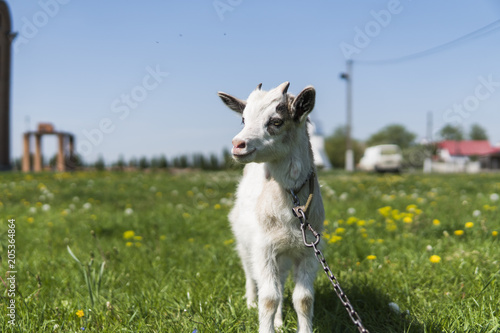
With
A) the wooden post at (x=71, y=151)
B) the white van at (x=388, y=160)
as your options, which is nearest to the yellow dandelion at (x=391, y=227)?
the wooden post at (x=71, y=151)

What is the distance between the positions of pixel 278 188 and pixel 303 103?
1.89ft

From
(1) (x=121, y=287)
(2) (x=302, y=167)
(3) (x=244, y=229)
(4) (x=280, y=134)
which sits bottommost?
(1) (x=121, y=287)

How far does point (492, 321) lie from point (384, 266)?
1.39 meters

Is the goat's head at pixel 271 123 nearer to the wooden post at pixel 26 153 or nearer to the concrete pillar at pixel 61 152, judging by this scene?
the concrete pillar at pixel 61 152

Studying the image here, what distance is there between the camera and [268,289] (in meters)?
2.55

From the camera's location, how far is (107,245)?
5199 millimetres

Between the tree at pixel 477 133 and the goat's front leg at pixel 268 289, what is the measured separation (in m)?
98.4

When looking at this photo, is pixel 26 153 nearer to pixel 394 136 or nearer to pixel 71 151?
pixel 71 151

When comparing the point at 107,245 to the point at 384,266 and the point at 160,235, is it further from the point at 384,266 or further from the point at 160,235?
the point at 384,266

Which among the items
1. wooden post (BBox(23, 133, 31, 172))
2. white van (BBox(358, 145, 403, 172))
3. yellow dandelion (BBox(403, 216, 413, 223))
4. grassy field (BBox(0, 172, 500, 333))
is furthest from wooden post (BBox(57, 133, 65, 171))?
yellow dandelion (BBox(403, 216, 413, 223))

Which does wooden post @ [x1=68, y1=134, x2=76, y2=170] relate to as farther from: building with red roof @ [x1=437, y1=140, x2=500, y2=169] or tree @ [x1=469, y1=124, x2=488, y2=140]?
tree @ [x1=469, y1=124, x2=488, y2=140]

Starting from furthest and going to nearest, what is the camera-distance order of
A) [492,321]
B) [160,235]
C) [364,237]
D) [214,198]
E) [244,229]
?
[214,198], [160,235], [364,237], [244,229], [492,321]

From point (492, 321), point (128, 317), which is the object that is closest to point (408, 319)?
point (492, 321)

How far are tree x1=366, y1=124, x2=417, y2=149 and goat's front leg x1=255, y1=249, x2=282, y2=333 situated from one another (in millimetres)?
86291
